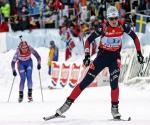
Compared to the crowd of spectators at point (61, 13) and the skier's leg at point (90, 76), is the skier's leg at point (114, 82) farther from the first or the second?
the crowd of spectators at point (61, 13)

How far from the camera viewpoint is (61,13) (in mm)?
26969

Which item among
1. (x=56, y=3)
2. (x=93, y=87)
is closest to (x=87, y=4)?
(x=56, y=3)

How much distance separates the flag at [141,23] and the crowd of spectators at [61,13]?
73 cm

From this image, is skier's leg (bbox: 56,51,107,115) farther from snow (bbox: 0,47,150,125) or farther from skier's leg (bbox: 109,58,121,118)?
snow (bbox: 0,47,150,125)

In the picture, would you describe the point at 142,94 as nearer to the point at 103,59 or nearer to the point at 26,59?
the point at 26,59

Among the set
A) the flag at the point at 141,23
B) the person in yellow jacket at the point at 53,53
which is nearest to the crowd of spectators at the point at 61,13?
the flag at the point at 141,23

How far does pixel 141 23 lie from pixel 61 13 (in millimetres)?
5015

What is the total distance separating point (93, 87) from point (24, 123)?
1138 centimetres

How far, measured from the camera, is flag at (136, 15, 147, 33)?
76.2 ft

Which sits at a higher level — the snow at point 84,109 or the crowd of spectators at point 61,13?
the crowd of spectators at point 61,13

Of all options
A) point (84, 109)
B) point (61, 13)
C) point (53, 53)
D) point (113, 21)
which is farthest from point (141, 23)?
point (113, 21)

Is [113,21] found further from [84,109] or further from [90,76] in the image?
[84,109]

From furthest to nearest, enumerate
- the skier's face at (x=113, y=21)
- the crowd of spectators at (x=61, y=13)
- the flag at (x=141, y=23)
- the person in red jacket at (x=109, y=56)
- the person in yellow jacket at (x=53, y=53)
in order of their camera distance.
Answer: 1. the person in yellow jacket at (x=53, y=53)
2. the crowd of spectators at (x=61, y=13)
3. the flag at (x=141, y=23)
4. the person in red jacket at (x=109, y=56)
5. the skier's face at (x=113, y=21)

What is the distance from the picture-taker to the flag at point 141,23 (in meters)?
23.2
